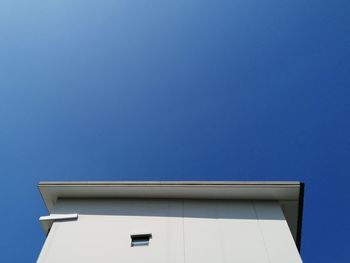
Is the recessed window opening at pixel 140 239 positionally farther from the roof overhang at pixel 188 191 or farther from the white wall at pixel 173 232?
the roof overhang at pixel 188 191

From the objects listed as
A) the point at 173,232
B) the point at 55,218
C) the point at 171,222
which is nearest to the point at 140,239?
the point at 173,232

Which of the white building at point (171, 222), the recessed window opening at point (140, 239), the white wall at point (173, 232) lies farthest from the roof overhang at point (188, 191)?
the recessed window opening at point (140, 239)

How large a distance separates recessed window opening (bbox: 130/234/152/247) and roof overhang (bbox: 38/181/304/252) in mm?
1726

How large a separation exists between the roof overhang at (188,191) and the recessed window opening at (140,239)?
5.66ft

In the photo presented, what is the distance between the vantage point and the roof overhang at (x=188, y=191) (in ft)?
36.0

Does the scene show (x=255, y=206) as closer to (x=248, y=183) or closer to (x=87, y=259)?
(x=248, y=183)

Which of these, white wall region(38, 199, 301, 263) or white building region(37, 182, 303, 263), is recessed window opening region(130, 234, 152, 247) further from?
white wall region(38, 199, 301, 263)

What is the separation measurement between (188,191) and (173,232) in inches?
66.4

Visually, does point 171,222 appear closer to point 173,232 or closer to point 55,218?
point 173,232

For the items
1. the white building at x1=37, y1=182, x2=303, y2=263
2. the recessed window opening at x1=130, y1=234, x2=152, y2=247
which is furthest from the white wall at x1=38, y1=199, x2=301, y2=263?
the recessed window opening at x1=130, y1=234, x2=152, y2=247

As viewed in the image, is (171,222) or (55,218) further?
(55,218)

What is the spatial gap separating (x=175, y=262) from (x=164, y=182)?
9.63ft

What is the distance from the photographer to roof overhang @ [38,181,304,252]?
1098cm

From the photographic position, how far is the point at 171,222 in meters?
10.6
